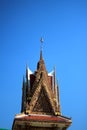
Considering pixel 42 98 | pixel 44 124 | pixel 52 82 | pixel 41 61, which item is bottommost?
pixel 44 124

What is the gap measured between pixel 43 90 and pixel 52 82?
6.75 feet

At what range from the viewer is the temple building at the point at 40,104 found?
19578mm

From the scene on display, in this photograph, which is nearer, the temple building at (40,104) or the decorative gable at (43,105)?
the temple building at (40,104)

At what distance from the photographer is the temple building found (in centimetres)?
1958

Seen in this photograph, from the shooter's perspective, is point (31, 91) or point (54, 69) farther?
point (54, 69)

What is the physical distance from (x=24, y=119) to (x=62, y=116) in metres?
2.98

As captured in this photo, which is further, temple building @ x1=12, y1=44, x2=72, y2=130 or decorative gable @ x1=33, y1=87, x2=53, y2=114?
decorative gable @ x1=33, y1=87, x2=53, y2=114

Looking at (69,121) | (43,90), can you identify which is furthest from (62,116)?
(43,90)

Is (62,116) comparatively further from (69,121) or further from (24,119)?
(24,119)

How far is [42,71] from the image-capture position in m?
23.5

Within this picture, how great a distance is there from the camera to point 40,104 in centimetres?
2156

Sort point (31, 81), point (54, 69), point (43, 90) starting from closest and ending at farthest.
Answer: point (43, 90)
point (31, 81)
point (54, 69)

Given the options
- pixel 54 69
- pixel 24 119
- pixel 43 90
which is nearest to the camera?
pixel 24 119

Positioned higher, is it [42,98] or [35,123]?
[42,98]
